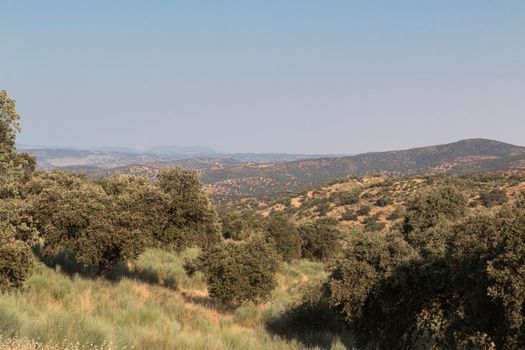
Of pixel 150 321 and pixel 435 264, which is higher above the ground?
pixel 435 264

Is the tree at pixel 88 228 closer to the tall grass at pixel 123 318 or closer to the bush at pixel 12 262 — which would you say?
the tall grass at pixel 123 318

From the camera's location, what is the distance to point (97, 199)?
21859 millimetres

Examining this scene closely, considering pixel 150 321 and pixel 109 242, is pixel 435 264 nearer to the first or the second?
pixel 150 321

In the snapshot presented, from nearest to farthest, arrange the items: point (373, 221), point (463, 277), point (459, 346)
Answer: point (463, 277)
point (459, 346)
point (373, 221)

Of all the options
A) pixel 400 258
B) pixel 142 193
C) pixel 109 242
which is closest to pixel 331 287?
pixel 400 258

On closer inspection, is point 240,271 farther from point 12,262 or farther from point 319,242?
point 319,242

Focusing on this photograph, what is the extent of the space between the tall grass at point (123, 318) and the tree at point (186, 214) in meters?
2.56

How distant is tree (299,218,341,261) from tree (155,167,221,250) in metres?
22.6

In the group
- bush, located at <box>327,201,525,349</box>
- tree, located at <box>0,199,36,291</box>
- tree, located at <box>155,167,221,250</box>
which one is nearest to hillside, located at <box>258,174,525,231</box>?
tree, located at <box>155,167,221,250</box>

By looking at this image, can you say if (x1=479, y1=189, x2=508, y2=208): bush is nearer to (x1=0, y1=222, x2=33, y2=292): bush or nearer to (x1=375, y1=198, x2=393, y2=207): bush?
(x1=375, y1=198, x2=393, y2=207): bush

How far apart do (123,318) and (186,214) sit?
12090 mm

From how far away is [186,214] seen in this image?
2450cm

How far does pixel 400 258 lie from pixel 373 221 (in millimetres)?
48320

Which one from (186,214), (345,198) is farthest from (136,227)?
(345,198)
